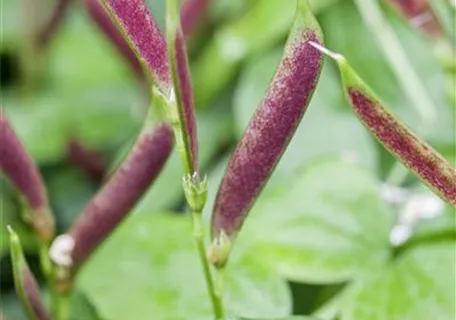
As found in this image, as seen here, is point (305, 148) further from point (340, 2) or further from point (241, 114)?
point (340, 2)

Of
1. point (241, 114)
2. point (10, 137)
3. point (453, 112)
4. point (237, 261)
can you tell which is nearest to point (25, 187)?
point (10, 137)

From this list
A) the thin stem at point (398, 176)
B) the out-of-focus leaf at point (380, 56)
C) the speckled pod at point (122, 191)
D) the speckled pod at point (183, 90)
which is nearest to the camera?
the speckled pod at point (183, 90)

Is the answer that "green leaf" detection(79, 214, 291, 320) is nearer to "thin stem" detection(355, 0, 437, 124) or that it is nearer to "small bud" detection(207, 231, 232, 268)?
"small bud" detection(207, 231, 232, 268)

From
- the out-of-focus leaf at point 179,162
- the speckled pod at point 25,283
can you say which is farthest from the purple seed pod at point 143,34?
the out-of-focus leaf at point 179,162

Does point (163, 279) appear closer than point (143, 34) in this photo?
No

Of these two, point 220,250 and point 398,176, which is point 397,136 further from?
point 398,176

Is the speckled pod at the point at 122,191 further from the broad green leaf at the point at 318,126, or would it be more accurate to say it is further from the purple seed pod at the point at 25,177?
the broad green leaf at the point at 318,126

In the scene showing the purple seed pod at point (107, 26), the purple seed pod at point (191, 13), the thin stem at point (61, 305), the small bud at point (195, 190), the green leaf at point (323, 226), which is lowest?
the green leaf at point (323, 226)

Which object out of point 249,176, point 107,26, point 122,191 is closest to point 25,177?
point 122,191
